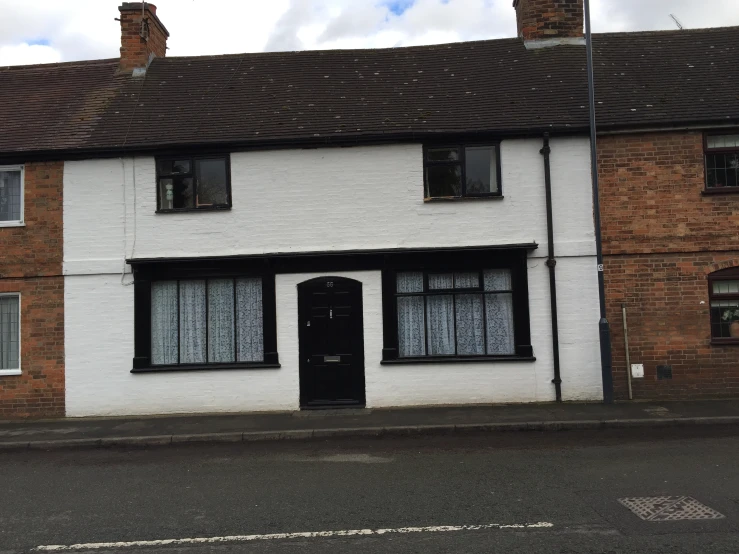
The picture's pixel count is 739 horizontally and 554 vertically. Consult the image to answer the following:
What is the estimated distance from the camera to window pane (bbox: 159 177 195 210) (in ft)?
35.3

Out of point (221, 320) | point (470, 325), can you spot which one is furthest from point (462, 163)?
point (221, 320)

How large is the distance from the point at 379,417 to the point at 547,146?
5581 mm

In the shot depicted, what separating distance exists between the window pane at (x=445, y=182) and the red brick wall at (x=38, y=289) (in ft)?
22.2

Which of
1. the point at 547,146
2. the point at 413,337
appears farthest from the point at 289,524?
the point at 547,146

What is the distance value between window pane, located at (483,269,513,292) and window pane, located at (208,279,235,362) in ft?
15.3

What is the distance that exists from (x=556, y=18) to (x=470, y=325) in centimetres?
749

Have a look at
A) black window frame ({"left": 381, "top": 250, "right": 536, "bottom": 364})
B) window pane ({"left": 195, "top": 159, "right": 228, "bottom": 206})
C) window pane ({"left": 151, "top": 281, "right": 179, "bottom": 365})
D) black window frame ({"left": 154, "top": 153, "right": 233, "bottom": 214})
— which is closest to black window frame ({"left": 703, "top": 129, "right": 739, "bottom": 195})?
black window frame ({"left": 381, "top": 250, "right": 536, "bottom": 364})

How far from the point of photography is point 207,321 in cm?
1074

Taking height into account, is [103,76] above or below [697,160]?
above

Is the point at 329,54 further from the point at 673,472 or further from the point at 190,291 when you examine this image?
the point at 673,472

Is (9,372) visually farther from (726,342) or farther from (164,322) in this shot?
(726,342)

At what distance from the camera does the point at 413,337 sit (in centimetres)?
1058

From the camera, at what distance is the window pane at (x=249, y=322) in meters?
10.6

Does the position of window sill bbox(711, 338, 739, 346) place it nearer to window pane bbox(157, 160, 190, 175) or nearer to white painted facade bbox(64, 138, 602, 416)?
white painted facade bbox(64, 138, 602, 416)
